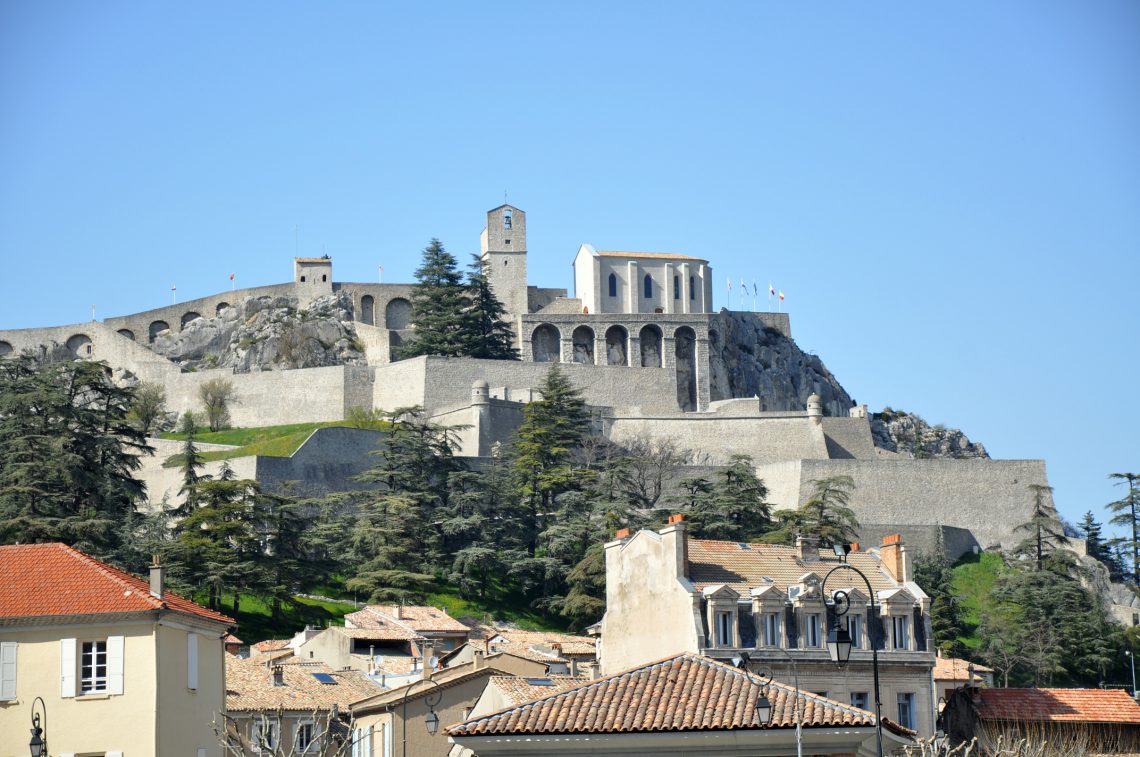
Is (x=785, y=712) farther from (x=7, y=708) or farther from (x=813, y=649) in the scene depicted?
(x=813, y=649)

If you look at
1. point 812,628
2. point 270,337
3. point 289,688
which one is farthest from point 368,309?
point 812,628

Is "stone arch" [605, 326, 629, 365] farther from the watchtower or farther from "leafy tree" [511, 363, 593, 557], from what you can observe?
"leafy tree" [511, 363, 593, 557]

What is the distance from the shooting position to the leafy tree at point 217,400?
3693 inches

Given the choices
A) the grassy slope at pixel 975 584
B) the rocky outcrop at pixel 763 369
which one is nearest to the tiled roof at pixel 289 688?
the grassy slope at pixel 975 584

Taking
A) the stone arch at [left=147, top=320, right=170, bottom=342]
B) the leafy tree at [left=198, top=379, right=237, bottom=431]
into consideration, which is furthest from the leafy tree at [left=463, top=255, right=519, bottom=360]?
the stone arch at [left=147, top=320, right=170, bottom=342]

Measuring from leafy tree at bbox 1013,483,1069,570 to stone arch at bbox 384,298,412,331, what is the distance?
130 ft

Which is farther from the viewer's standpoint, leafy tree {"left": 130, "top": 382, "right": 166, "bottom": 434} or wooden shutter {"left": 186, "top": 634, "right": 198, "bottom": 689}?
leafy tree {"left": 130, "top": 382, "right": 166, "bottom": 434}

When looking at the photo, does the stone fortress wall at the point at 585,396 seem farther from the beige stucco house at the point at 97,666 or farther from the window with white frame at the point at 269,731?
the beige stucco house at the point at 97,666

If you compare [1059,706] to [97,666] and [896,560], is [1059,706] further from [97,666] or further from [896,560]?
[97,666]

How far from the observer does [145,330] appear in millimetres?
110562

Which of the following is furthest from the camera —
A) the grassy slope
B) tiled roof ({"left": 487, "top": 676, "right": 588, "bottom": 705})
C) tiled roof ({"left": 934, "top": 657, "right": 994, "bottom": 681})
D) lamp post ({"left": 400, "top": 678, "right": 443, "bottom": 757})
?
the grassy slope

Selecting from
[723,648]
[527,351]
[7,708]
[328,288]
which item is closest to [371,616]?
[723,648]

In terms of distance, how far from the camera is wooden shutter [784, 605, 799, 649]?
39781 millimetres

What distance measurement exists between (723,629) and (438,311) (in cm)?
6192
